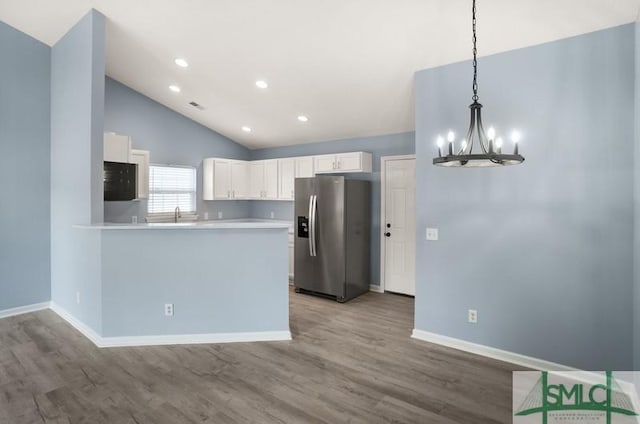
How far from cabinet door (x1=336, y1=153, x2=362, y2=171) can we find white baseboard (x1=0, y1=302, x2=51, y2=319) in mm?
4271

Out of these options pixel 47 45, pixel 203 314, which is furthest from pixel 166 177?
pixel 203 314

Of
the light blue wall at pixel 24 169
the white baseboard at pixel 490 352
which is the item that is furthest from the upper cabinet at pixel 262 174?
the white baseboard at pixel 490 352

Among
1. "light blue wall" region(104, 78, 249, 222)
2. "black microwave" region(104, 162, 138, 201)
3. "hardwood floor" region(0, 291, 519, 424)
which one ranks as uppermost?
"light blue wall" region(104, 78, 249, 222)

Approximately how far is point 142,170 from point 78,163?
50.0 inches

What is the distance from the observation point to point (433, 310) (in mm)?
3408

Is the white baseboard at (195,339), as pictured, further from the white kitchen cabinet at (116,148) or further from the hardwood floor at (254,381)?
the white kitchen cabinet at (116,148)

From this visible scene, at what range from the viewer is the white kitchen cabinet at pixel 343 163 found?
5.11 m

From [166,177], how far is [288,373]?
13.7 feet

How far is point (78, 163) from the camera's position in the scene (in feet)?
12.1

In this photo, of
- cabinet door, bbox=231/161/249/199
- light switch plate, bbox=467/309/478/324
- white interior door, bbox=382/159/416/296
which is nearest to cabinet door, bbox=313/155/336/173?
white interior door, bbox=382/159/416/296

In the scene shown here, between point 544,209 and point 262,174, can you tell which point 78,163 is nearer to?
point 262,174

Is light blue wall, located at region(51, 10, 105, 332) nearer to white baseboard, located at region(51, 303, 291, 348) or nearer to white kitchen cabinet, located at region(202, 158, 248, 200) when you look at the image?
white baseboard, located at region(51, 303, 291, 348)

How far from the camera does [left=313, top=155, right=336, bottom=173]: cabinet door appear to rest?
5.33m

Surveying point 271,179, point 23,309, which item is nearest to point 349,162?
point 271,179
